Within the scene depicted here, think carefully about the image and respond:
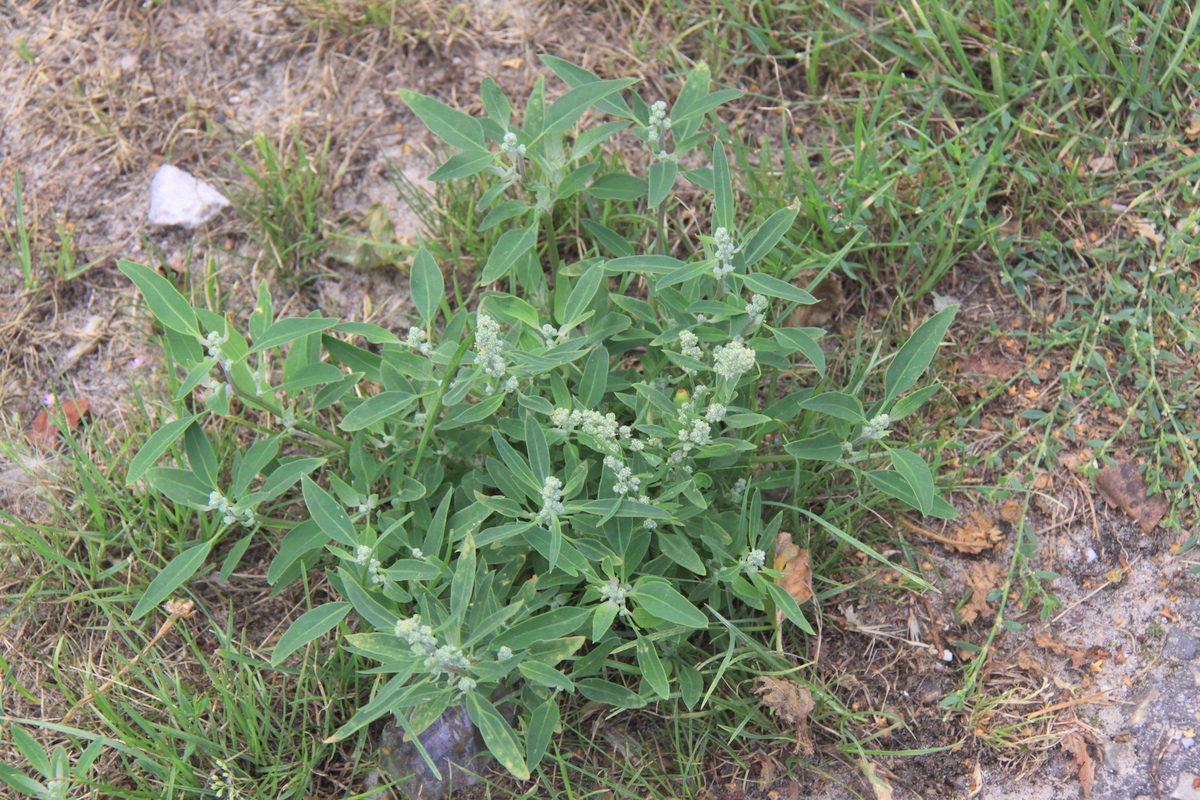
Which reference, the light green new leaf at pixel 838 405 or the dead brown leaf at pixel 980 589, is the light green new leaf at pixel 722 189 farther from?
the dead brown leaf at pixel 980 589

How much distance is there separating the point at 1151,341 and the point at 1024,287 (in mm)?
467

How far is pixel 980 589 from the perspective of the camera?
9.85 ft

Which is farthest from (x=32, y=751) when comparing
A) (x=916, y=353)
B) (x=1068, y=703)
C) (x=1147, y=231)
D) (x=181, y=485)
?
(x=1147, y=231)

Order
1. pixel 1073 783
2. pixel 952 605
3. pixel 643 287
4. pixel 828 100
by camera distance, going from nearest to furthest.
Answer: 1. pixel 1073 783
2. pixel 952 605
3. pixel 643 287
4. pixel 828 100

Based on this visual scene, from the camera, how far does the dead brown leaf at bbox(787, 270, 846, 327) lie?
3.39 m

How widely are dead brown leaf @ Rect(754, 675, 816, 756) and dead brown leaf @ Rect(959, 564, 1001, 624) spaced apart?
26.0 inches

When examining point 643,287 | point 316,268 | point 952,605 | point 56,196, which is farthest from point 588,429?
point 56,196

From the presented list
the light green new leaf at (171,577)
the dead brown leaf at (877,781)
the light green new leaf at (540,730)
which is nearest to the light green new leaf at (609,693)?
the light green new leaf at (540,730)

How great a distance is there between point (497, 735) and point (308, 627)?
0.61 meters

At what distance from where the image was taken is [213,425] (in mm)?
3320

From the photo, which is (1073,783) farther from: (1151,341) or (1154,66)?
(1154,66)

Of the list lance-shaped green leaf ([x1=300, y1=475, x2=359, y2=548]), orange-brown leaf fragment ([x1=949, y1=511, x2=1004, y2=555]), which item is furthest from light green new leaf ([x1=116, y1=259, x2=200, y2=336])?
orange-brown leaf fragment ([x1=949, y1=511, x2=1004, y2=555])

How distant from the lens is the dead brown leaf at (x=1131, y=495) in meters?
3.01

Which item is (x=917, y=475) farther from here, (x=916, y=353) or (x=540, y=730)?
(x=540, y=730)
